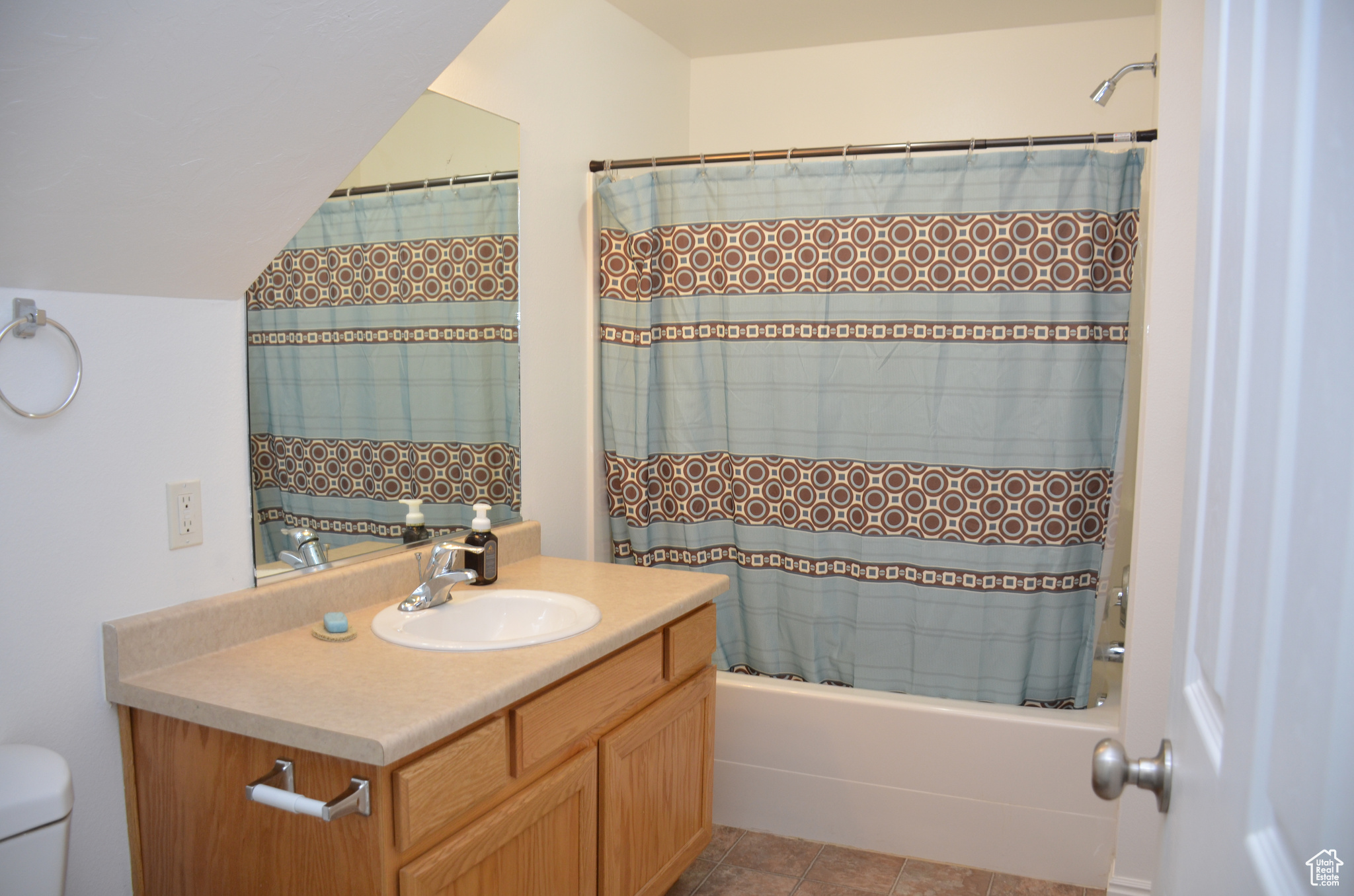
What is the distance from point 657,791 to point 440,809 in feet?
2.42

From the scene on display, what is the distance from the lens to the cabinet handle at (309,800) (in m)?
1.18

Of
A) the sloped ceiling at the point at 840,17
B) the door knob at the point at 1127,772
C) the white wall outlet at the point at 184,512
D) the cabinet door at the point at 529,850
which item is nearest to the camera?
the door knob at the point at 1127,772

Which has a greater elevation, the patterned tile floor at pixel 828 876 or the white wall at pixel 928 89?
the white wall at pixel 928 89

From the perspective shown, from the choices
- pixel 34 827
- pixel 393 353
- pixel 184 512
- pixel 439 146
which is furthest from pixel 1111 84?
pixel 34 827

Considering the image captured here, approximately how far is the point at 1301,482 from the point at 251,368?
5.23 feet

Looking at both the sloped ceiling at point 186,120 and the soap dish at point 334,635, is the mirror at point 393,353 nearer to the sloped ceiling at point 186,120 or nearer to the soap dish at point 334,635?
the soap dish at point 334,635

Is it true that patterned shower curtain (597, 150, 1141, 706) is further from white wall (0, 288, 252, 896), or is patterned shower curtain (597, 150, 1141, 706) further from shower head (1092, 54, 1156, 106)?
white wall (0, 288, 252, 896)

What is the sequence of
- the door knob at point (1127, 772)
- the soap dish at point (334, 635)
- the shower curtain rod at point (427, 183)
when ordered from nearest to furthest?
the door knob at point (1127, 772)
the soap dish at point (334, 635)
the shower curtain rod at point (427, 183)

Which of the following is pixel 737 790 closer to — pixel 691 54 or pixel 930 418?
pixel 930 418

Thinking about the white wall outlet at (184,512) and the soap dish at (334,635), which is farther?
the soap dish at (334,635)

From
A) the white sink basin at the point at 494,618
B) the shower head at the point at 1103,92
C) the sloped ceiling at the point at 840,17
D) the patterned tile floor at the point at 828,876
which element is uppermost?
the sloped ceiling at the point at 840,17

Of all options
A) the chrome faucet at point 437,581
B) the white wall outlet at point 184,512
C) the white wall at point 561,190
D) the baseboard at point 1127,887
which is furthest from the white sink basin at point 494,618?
the baseboard at point 1127,887

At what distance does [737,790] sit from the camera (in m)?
2.58

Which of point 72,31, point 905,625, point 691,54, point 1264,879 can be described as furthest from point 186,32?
point 691,54
